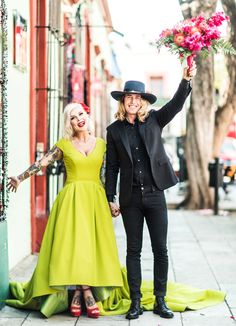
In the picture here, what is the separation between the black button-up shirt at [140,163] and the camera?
669 cm

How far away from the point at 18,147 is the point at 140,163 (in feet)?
9.14

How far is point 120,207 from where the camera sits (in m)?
6.81

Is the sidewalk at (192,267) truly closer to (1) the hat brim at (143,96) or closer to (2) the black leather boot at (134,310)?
(2) the black leather boot at (134,310)

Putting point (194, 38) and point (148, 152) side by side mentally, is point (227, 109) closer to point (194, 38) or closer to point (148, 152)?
point (148, 152)

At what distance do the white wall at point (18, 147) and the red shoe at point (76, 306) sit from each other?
187 centimetres

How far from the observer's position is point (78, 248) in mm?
6703

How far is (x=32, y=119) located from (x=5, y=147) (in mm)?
3021

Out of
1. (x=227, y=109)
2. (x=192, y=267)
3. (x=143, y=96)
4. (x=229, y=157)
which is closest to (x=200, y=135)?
(x=227, y=109)

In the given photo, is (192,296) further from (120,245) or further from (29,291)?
(120,245)

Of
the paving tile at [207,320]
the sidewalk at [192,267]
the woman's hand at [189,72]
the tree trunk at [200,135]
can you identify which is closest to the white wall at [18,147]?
the sidewalk at [192,267]

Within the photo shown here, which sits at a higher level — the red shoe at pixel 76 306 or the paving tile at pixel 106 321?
the red shoe at pixel 76 306

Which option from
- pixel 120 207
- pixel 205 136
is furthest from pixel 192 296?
pixel 205 136

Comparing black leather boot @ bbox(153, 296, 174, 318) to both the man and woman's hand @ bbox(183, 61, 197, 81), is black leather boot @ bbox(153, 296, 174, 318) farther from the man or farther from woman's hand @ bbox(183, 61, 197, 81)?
woman's hand @ bbox(183, 61, 197, 81)

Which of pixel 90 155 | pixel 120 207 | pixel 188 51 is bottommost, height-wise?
pixel 120 207
